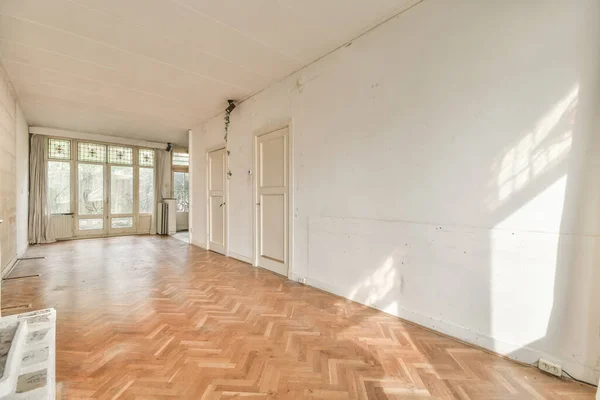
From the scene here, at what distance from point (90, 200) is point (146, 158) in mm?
1883

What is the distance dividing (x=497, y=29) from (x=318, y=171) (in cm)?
204

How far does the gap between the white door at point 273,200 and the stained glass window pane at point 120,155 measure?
5.76 m

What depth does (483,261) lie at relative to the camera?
201 centimetres

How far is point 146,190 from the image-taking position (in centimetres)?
831

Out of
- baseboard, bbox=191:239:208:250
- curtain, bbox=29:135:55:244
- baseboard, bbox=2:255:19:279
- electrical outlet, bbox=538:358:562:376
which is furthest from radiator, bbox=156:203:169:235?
electrical outlet, bbox=538:358:562:376

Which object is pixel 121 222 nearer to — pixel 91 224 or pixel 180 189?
pixel 91 224

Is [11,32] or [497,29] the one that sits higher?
[11,32]

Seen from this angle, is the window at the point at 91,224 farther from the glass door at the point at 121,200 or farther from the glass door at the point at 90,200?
the glass door at the point at 121,200

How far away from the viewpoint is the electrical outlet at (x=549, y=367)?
1.68 meters

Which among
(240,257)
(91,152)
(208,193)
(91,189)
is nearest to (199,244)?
(208,193)

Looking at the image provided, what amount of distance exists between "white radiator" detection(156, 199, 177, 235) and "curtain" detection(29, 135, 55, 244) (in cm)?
249

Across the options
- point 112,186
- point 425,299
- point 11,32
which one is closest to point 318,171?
point 425,299

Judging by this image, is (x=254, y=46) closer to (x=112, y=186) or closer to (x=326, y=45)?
(x=326, y=45)

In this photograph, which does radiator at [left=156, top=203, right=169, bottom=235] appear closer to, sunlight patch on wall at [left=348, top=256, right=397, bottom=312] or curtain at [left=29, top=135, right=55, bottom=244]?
curtain at [left=29, top=135, right=55, bottom=244]
